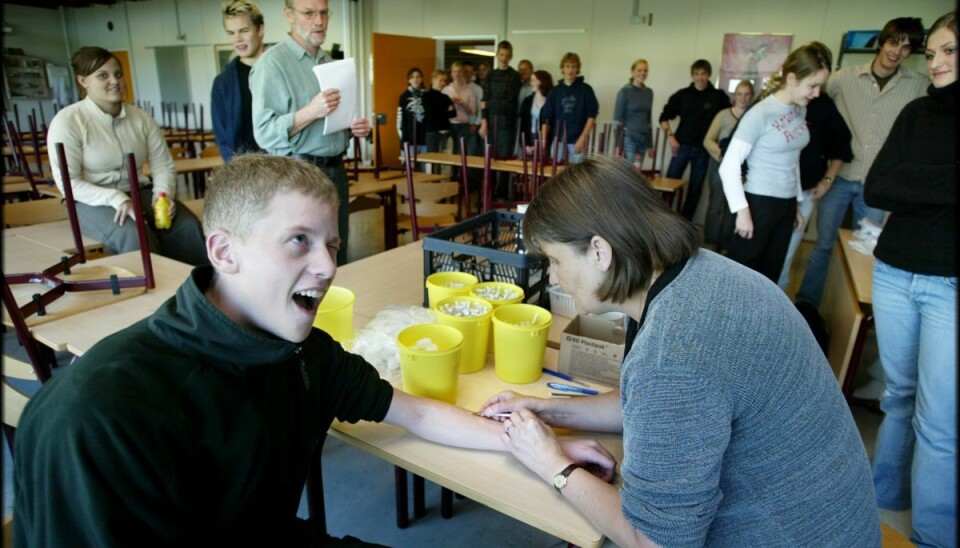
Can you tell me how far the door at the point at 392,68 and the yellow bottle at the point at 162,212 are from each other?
16.0ft

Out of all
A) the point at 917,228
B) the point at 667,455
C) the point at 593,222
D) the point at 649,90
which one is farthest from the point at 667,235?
the point at 649,90

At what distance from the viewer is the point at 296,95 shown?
2.49m

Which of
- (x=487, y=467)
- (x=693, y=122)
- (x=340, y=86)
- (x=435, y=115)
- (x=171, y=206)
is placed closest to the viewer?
(x=487, y=467)

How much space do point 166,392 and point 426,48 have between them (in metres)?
7.56

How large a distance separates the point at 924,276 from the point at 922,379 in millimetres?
285

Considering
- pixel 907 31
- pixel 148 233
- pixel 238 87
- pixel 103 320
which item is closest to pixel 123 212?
pixel 148 233

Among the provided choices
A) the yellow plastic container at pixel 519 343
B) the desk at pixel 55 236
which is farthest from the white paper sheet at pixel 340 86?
the yellow plastic container at pixel 519 343

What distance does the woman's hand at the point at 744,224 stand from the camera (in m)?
2.55

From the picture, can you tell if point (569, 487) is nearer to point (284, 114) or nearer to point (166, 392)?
point (166, 392)

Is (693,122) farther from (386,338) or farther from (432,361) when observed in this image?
(432,361)

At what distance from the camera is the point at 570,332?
54.3 inches

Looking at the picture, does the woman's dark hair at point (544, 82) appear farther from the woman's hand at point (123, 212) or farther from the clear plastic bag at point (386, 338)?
the clear plastic bag at point (386, 338)

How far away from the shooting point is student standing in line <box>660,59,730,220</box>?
529 centimetres

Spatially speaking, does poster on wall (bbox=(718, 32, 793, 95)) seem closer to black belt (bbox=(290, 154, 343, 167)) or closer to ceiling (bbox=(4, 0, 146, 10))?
black belt (bbox=(290, 154, 343, 167))
